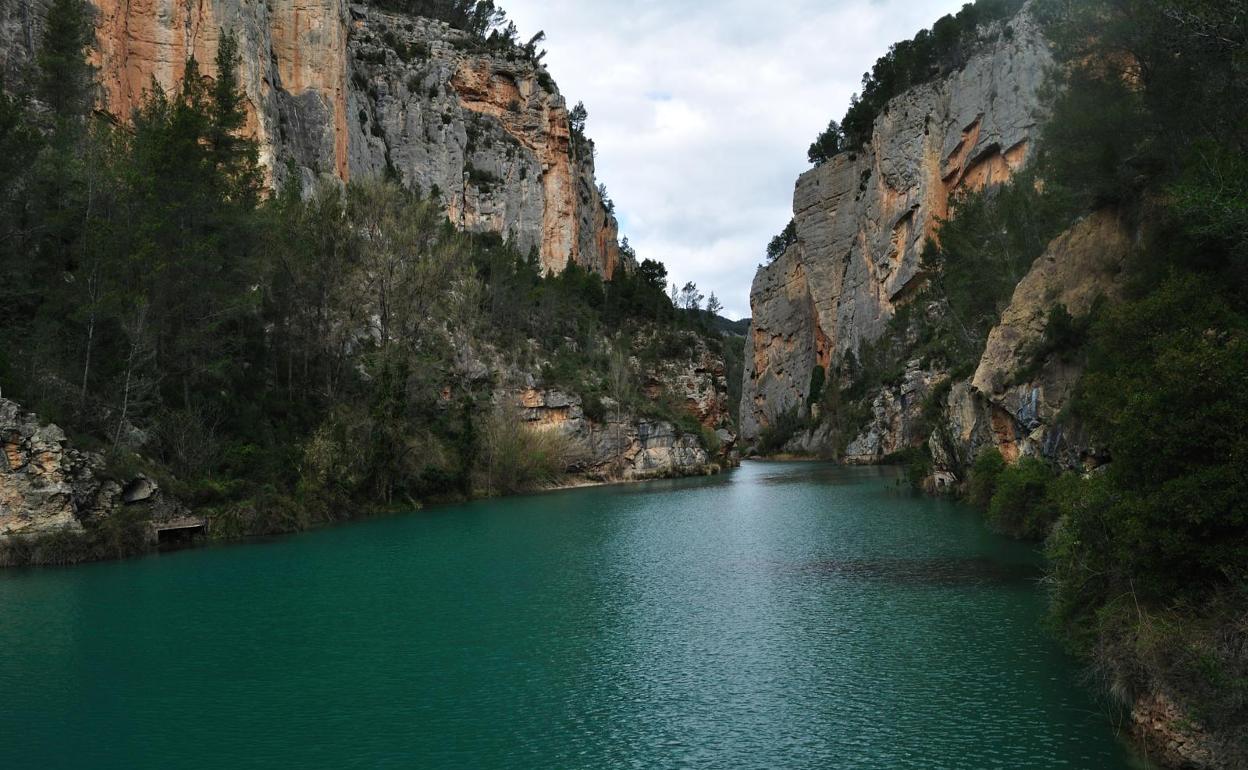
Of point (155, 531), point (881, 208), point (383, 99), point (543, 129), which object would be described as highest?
point (543, 129)

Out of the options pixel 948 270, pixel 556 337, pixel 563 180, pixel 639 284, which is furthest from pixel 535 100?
pixel 948 270

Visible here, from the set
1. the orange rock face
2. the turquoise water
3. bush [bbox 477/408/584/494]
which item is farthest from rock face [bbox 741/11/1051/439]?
the turquoise water

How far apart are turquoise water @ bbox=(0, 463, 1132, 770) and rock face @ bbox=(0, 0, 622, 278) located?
122 feet

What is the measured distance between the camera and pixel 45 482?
76.8 feet

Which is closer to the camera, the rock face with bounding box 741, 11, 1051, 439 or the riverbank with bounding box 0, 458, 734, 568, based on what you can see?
the riverbank with bounding box 0, 458, 734, 568

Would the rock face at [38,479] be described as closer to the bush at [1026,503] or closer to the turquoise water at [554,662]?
the turquoise water at [554,662]

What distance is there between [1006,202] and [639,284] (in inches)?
1829

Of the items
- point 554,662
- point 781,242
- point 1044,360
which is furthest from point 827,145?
point 554,662

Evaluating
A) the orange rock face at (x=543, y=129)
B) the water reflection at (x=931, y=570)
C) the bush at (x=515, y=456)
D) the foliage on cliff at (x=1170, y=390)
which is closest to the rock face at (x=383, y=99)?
the orange rock face at (x=543, y=129)

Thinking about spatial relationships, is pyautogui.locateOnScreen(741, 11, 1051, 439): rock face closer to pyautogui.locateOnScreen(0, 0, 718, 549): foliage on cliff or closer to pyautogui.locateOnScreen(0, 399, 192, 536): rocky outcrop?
pyautogui.locateOnScreen(0, 0, 718, 549): foliage on cliff

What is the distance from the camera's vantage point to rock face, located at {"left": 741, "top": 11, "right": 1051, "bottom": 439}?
6950cm

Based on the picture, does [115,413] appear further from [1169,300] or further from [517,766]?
[1169,300]

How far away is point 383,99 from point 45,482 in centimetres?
5800

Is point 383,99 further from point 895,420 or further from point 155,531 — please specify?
point 155,531
